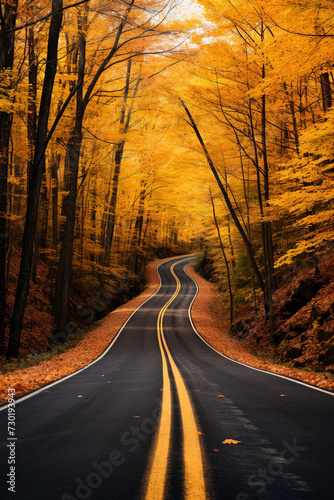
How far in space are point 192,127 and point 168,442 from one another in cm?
1474

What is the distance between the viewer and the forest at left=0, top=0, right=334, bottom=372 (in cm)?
1037

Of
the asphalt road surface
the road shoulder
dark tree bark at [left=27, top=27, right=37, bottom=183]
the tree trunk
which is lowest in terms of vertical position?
the road shoulder

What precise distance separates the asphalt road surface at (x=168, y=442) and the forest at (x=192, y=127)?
608cm

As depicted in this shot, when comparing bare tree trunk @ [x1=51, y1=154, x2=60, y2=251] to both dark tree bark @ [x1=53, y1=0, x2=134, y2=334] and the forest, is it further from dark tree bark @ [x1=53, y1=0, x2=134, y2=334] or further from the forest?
dark tree bark @ [x1=53, y1=0, x2=134, y2=334]

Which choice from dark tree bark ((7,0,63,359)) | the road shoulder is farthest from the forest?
the road shoulder

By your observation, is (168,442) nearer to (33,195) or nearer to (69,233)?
(33,195)

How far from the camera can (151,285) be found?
1574 inches

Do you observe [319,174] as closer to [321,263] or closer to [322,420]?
[321,263]

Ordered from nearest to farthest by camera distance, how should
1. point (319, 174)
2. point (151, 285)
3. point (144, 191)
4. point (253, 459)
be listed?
point (253, 459)
point (319, 174)
point (144, 191)
point (151, 285)

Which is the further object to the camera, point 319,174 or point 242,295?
point 242,295

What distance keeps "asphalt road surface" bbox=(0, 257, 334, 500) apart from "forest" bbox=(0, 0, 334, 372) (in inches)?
239

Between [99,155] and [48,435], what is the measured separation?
18980 millimetres

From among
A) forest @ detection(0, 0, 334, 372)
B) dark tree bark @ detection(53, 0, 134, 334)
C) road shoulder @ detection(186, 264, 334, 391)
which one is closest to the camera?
road shoulder @ detection(186, 264, 334, 391)

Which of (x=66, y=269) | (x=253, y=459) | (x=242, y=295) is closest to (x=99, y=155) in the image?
(x=66, y=269)
